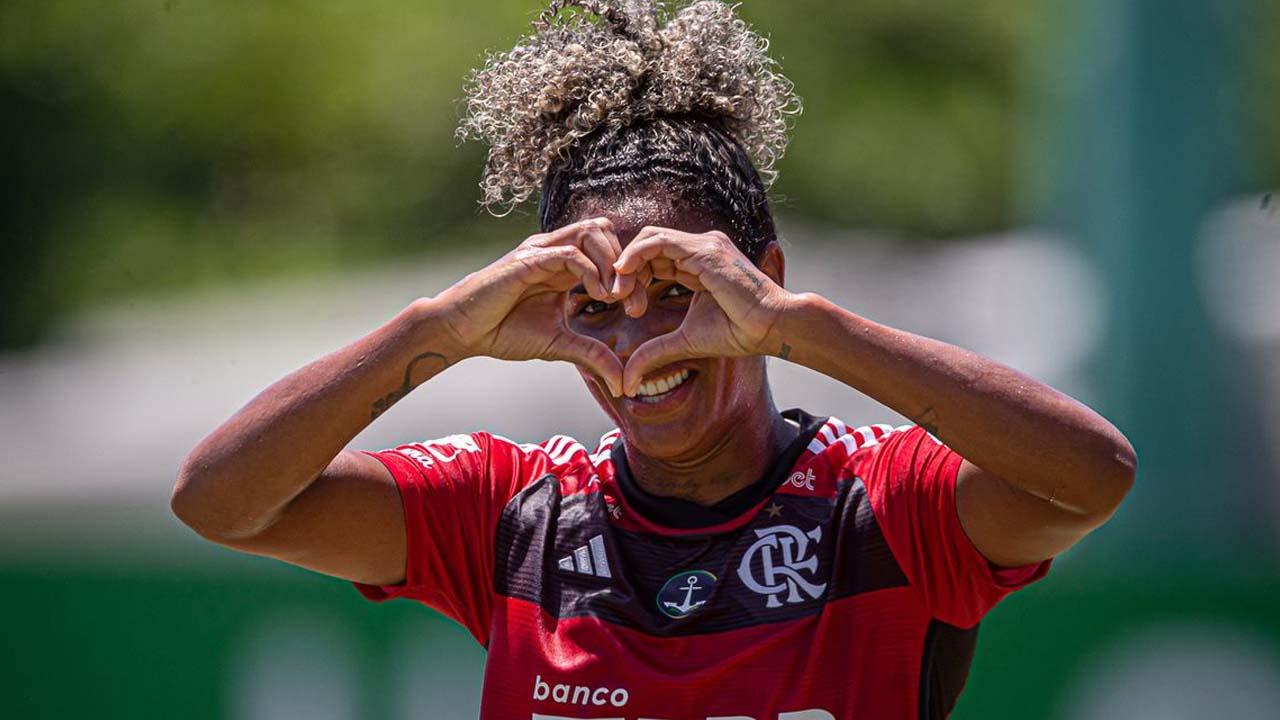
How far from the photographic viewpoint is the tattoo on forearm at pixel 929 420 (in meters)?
2.37

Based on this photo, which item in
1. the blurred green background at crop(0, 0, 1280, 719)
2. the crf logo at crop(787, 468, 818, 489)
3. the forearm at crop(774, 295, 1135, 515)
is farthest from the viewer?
the blurred green background at crop(0, 0, 1280, 719)

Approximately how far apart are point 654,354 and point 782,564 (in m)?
0.42

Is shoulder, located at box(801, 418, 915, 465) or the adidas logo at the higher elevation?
shoulder, located at box(801, 418, 915, 465)

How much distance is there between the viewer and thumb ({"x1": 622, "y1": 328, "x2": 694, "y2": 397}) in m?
2.45

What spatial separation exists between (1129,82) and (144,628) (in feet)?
11.6

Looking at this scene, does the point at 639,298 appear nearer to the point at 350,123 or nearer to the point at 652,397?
the point at 652,397

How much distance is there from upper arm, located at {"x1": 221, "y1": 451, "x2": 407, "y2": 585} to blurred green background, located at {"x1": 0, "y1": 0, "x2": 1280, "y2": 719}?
82.3 inches

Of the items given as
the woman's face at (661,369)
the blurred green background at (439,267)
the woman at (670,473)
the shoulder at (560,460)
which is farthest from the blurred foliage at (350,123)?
the woman's face at (661,369)

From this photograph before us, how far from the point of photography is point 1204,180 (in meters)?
4.44

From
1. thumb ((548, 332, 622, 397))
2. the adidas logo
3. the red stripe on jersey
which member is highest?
thumb ((548, 332, 622, 397))

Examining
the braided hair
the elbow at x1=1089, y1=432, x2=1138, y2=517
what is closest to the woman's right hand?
the braided hair

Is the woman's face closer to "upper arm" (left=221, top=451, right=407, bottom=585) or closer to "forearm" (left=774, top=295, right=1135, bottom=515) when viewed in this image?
"forearm" (left=774, top=295, right=1135, bottom=515)

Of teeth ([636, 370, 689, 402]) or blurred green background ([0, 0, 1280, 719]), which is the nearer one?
teeth ([636, 370, 689, 402])

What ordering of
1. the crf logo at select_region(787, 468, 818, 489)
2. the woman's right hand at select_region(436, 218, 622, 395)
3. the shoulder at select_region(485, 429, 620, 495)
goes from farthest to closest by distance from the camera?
1. the shoulder at select_region(485, 429, 620, 495)
2. the crf logo at select_region(787, 468, 818, 489)
3. the woman's right hand at select_region(436, 218, 622, 395)
